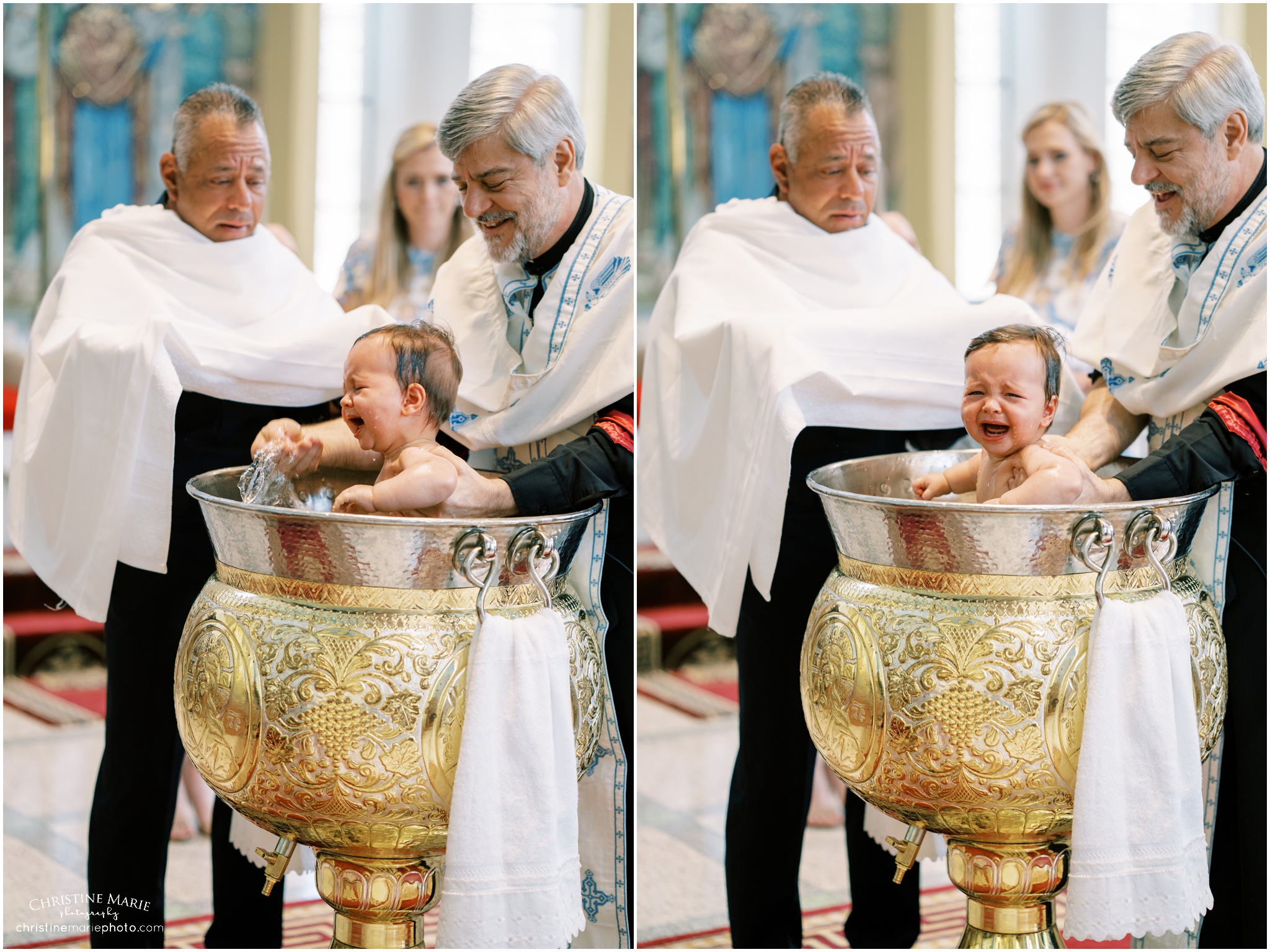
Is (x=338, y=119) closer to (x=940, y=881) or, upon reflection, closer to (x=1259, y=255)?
(x=1259, y=255)

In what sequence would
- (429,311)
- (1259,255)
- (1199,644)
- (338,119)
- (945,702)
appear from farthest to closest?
1. (338,119)
2. (429,311)
3. (1259,255)
4. (1199,644)
5. (945,702)

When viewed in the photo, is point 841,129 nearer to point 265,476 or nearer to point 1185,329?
point 1185,329

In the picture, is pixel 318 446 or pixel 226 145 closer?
pixel 318 446

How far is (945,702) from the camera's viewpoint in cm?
141

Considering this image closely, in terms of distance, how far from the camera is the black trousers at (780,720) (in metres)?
1.99

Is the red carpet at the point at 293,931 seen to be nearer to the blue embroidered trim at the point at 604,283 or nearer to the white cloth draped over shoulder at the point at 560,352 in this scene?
the white cloth draped over shoulder at the point at 560,352

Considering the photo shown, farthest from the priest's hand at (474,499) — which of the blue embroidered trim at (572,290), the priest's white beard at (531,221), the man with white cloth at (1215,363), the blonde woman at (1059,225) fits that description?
the blonde woman at (1059,225)

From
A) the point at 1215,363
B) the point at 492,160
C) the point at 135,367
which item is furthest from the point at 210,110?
the point at 1215,363

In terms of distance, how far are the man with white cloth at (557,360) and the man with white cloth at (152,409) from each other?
22 cm

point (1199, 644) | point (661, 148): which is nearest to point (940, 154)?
point (661, 148)

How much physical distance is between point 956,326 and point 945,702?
70 cm

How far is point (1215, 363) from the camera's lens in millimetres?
1756

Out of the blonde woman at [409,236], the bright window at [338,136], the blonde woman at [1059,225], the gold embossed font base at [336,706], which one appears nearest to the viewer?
the gold embossed font base at [336,706]

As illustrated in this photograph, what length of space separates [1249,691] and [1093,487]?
1.55 ft
